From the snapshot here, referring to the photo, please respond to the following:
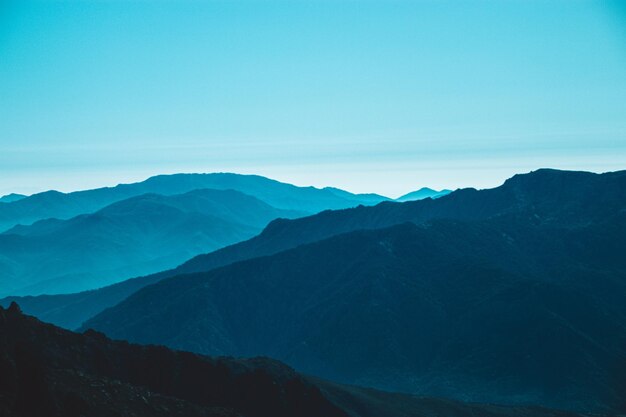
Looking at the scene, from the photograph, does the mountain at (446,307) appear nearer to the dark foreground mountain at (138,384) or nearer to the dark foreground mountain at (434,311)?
the dark foreground mountain at (434,311)

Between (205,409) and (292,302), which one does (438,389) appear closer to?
(292,302)

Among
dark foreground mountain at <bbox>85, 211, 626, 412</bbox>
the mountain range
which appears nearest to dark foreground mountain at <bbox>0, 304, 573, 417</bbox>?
dark foreground mountain at <bbox>85, 211, 626, 412</bbox>

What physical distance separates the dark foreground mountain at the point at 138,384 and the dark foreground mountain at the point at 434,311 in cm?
4790

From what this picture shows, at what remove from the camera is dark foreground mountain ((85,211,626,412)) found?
5143 inches

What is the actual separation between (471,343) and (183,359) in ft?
278

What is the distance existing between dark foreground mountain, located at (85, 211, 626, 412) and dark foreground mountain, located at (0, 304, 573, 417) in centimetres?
4790

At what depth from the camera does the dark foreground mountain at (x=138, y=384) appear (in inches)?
1740

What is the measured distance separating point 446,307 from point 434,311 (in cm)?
332

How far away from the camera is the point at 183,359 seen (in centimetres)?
6831

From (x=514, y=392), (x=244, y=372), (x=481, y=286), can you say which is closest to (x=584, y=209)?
(x=481, y=286)

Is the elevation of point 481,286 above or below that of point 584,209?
below

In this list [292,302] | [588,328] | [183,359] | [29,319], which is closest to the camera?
[29,319]

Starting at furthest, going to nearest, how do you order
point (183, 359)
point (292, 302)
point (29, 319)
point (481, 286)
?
point (292, 302) → point (481, 286) → point (183, 359) → point (29, 319)

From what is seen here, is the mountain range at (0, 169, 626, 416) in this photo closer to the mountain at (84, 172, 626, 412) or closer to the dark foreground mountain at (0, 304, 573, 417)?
the mountain at (84, 172, 626, 412)
